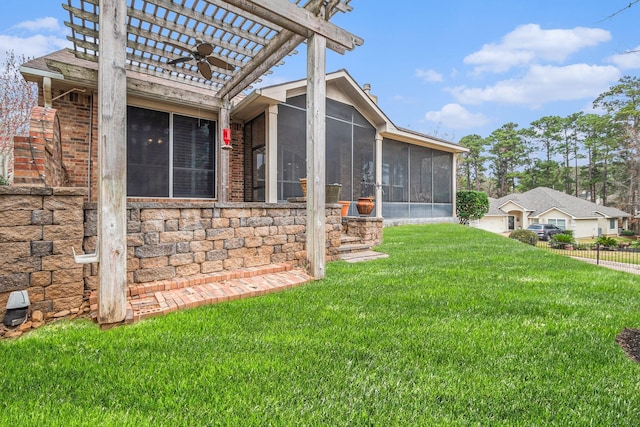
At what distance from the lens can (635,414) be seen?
4.90ft

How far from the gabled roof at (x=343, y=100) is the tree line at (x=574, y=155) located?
953 inches

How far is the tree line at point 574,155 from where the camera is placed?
1103 inches

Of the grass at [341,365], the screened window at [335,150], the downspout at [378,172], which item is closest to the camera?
the grass at [341,365]

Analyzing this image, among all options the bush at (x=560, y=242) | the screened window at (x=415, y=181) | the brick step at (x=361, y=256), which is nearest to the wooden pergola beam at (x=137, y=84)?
the brick step at (x=361, y=256)

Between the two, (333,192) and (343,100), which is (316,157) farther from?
(343,100)

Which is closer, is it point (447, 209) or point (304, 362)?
point (304, 362)

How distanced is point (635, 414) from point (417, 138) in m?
10.8

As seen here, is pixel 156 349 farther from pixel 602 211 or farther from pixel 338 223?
pixel 602 211

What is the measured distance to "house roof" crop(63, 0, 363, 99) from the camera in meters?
3.80

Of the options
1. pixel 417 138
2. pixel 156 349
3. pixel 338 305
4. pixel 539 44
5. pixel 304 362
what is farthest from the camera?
pixel 539 44

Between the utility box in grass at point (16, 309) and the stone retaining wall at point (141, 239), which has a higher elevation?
the stone retaining wall at point (141, 239)

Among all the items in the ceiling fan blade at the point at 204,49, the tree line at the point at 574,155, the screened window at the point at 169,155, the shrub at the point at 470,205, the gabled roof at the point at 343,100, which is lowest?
the shrub at the point at 470,205

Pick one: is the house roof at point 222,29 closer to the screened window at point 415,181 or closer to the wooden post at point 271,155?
the wooden post at point 271,155

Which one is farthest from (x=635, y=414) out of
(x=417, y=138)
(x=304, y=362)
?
(x=417, y=138)
